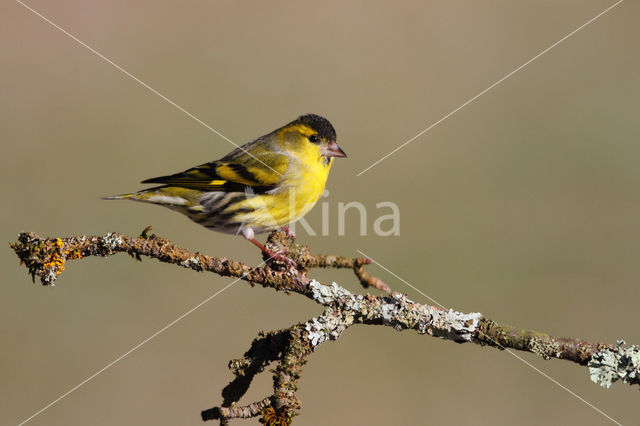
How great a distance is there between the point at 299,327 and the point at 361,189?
20.1ft

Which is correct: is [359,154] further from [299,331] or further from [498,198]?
[299,331]

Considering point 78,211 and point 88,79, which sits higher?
point 88,79

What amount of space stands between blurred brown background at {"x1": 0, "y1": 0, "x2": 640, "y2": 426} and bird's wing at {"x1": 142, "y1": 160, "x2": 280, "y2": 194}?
275 centimetres

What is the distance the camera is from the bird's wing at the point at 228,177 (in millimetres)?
4145

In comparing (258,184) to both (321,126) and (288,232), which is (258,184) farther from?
(321,126)

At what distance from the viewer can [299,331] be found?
7.33 ft

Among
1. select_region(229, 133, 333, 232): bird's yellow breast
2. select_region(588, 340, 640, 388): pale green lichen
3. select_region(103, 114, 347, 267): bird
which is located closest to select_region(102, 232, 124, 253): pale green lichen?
select_region(103, 114, 347, 267): bird

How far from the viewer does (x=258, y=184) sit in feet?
14.6

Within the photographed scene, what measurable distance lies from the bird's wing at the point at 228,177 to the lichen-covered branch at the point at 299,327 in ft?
4.83

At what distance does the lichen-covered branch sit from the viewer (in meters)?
2.08

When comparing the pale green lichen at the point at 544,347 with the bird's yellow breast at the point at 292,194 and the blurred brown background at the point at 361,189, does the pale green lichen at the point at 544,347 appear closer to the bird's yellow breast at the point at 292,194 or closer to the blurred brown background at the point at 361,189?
the bird's yellow breast at the point at 292,194

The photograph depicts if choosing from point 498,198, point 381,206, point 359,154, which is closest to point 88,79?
point 359,154

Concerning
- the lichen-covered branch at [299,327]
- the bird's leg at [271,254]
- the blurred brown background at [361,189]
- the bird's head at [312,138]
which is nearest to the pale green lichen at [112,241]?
the lichen-covered branch at [299,327]

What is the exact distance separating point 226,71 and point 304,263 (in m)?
8.06
